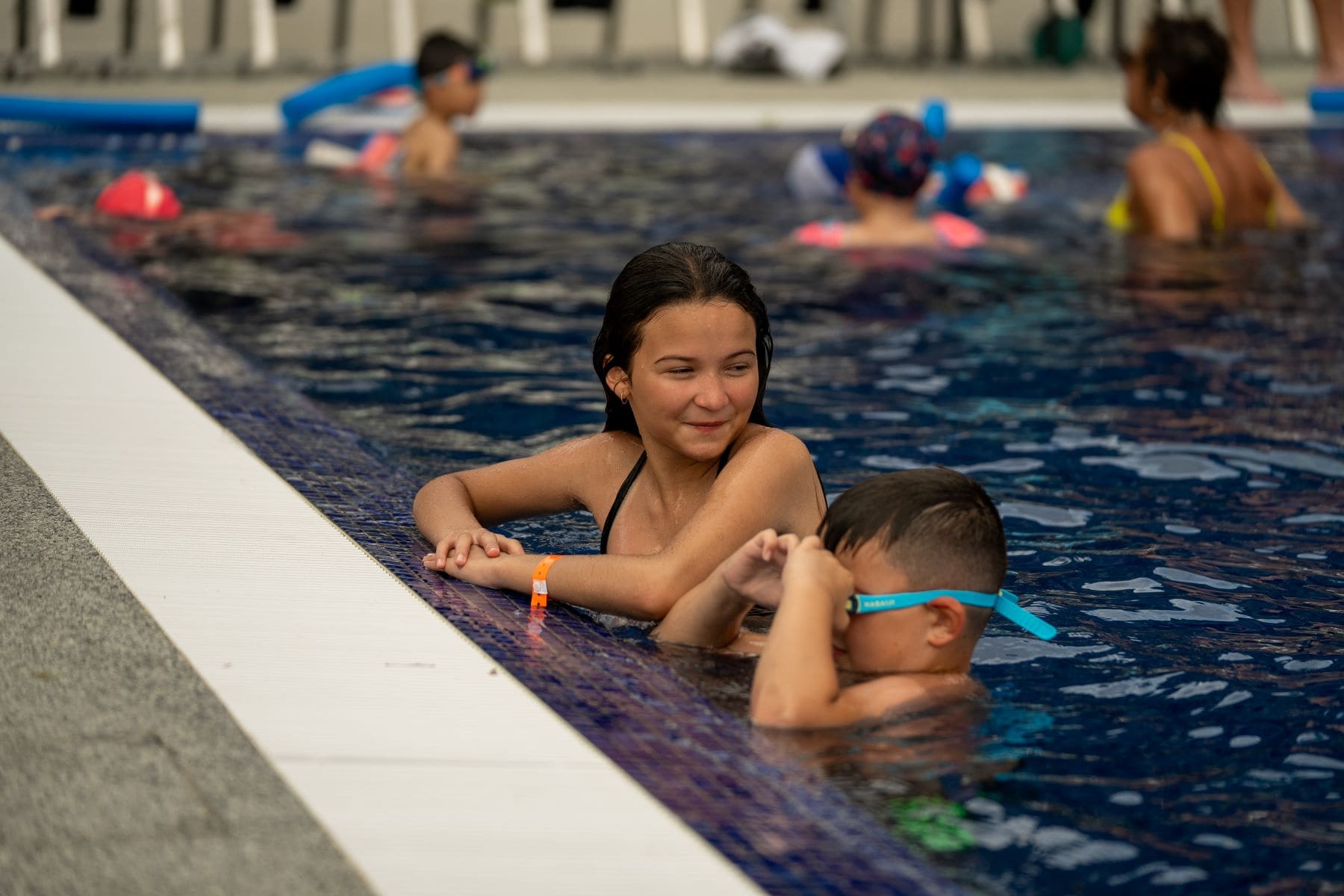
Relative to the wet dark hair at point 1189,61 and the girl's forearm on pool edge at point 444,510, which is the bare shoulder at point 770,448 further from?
the wet dark hair at point 1189,61

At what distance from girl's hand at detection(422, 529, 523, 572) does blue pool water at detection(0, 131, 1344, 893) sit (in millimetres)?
295

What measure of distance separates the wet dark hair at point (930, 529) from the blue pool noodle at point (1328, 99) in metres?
10.4

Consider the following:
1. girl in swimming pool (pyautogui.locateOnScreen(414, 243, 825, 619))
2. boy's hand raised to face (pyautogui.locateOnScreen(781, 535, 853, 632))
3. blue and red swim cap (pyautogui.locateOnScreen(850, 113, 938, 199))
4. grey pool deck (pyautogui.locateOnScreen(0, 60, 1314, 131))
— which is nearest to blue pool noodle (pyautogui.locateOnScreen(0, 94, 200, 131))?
grey pool deck (pyautogui.locateOnScreen(0, 60, 1314, 131))

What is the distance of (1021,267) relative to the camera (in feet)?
26.8

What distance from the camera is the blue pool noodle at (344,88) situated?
11828 mm

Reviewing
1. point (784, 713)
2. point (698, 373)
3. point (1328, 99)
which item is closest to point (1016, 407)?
point (698, 373)

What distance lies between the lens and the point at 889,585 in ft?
10.6

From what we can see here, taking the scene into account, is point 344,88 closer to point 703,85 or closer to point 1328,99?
point 703,85

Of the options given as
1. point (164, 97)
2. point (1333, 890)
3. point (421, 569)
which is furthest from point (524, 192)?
point (1333, 890)

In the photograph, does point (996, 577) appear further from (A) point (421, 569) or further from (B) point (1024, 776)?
(A) point (421, 569)

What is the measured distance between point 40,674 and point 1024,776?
1582 mm

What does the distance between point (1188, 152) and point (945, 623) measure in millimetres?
5820

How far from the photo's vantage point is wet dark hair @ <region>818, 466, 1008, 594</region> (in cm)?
321

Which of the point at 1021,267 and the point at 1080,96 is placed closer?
the point at 1021,267
